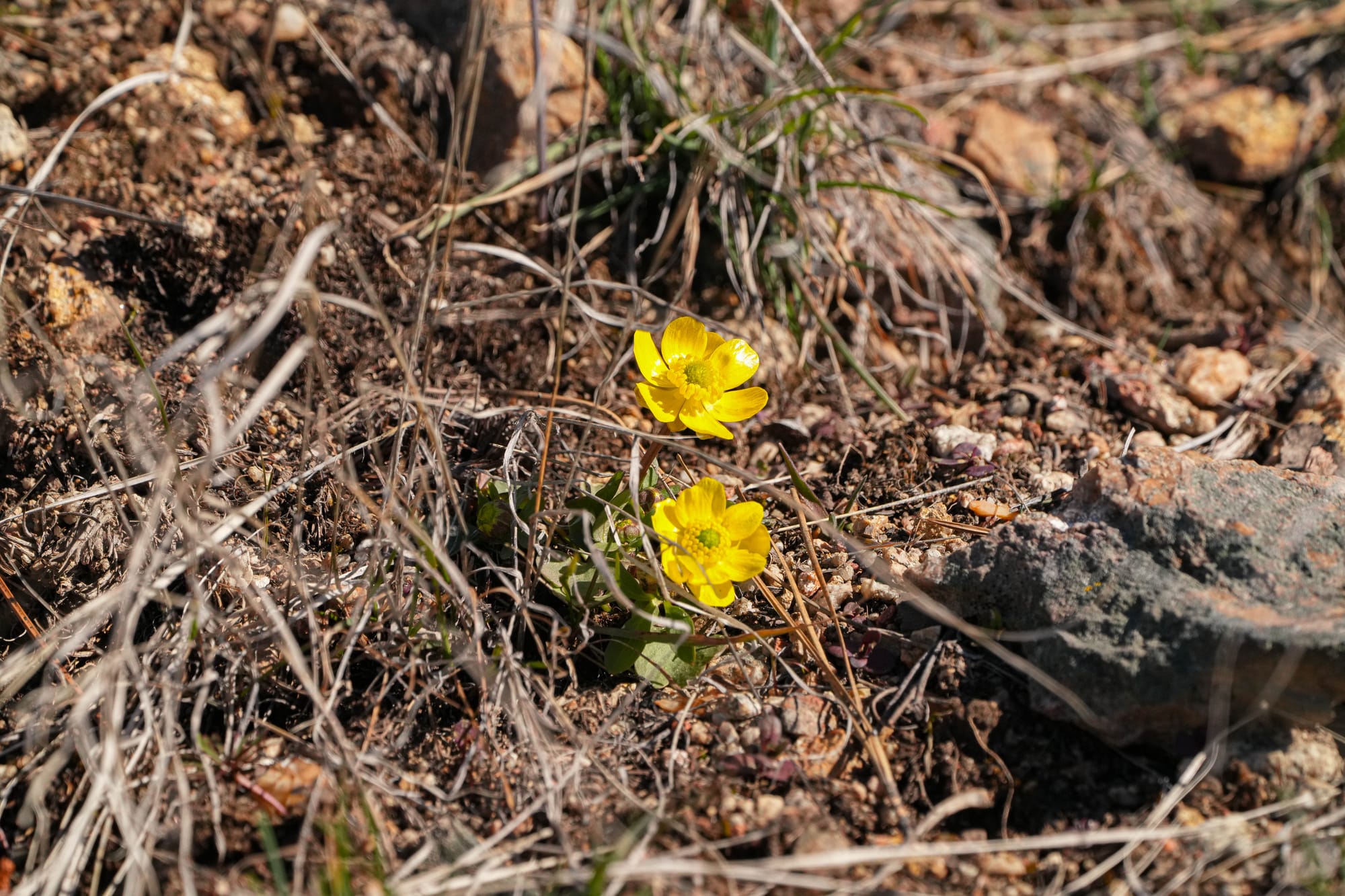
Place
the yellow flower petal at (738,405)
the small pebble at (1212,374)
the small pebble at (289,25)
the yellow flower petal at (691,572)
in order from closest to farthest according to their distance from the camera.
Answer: the yellow flower petal at (691,572)
the yellow flower petal at (738,405)
the small pebble at (1212,374)
the small pebble at (289,25)

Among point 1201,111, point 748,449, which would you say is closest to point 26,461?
point 748,449

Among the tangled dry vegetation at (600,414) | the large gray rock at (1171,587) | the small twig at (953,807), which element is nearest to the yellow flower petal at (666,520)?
the tangled dry vegetation at (600,414)

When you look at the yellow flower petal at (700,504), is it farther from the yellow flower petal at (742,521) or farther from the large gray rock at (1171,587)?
the large gray rock at (1171,587)

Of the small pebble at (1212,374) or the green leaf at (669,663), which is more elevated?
the small pebble at (1212,374)

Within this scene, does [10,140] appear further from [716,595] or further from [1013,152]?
[1013,152]

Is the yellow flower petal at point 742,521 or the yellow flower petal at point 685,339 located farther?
the yellow flower petal at point 685,339

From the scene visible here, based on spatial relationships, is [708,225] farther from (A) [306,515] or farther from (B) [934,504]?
(A) [306,515]

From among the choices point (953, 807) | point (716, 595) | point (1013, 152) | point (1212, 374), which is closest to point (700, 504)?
point (716, 595)
